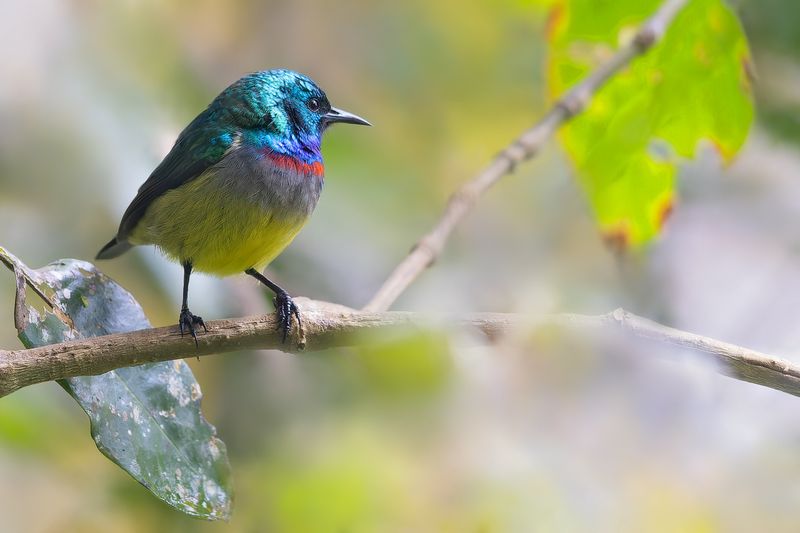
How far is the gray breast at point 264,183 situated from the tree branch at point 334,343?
0.79 metres

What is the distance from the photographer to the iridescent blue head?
10.6 ft

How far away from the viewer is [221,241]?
3.04 metres

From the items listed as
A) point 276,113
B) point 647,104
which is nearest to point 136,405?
point 276,113

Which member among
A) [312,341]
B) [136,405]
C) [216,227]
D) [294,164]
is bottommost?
[136,405]

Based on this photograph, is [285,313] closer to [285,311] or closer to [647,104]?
[285,311]

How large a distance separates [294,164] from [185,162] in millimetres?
367

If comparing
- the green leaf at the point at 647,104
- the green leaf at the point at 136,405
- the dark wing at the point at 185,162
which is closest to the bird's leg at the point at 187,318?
the green leaf at the point at 136,405

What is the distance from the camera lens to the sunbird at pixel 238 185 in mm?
3041

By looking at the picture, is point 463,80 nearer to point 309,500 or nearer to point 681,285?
point 681,285

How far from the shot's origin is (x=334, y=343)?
7.66ft

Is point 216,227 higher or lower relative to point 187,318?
higher

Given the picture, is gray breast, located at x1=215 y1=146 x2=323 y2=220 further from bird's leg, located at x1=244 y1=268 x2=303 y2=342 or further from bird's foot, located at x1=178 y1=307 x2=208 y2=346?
bird's foot, located at x1=178 y1=307 x2=208 y2=346

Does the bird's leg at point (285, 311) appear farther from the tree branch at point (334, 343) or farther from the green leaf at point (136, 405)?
the green leaf at point (136, 405)

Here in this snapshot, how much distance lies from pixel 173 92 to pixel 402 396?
277 centimetres
